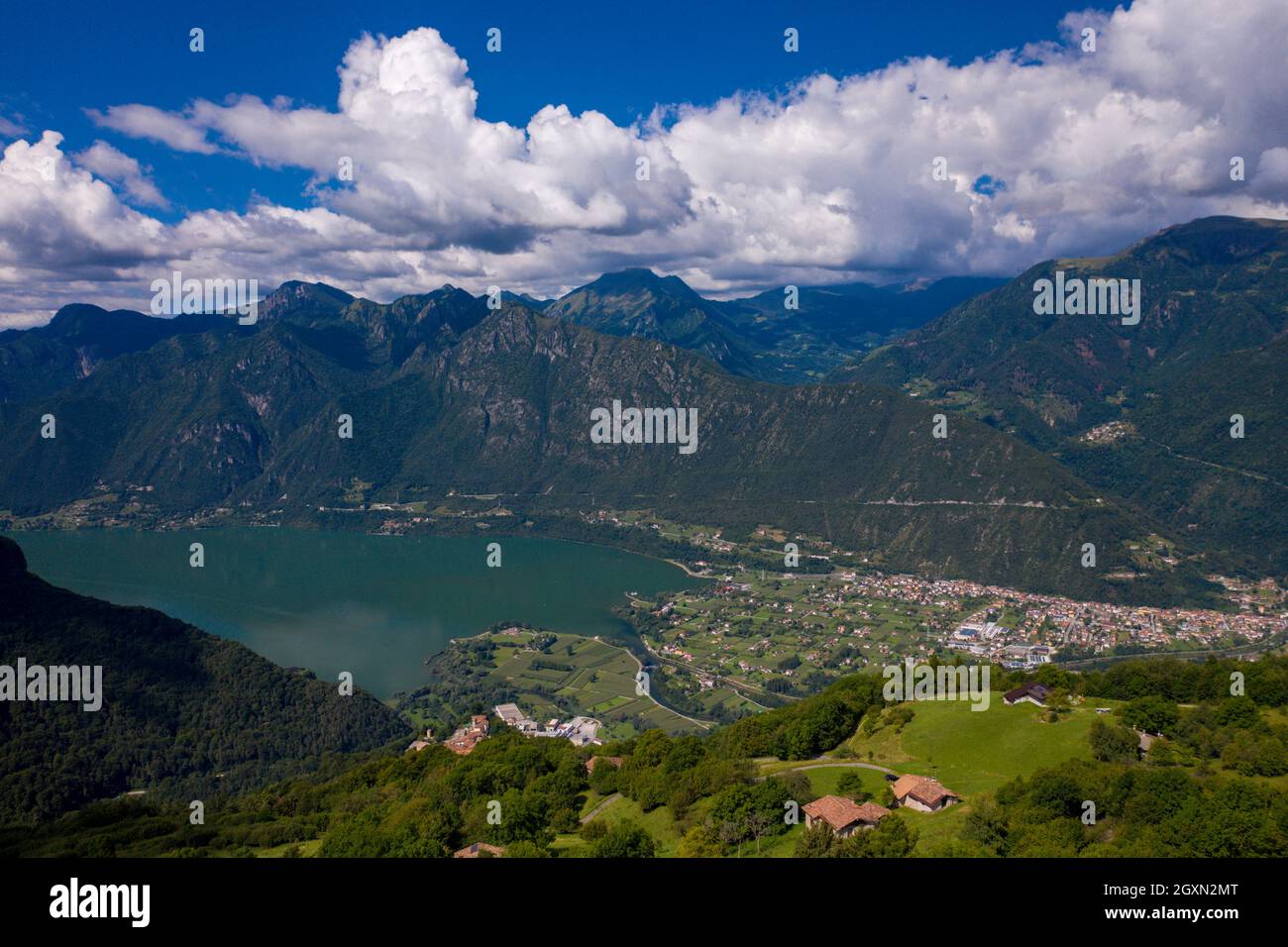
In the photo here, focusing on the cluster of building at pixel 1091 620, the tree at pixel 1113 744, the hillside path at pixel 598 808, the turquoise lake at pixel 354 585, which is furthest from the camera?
the turquoise lake at pixel 354 585

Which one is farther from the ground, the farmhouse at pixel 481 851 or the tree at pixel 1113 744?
the tree at pixel 1113 744

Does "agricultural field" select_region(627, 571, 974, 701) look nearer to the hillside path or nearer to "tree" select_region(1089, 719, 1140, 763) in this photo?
the hillside path

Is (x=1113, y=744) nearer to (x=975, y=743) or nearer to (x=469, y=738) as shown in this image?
(x=975, y=743)

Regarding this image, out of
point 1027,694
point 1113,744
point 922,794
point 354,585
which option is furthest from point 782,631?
point 922,794

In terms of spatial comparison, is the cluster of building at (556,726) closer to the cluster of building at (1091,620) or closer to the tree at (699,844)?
the tree at (699,844)

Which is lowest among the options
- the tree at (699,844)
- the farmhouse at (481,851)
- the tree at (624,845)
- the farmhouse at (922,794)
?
the farmhouse at (481,851)

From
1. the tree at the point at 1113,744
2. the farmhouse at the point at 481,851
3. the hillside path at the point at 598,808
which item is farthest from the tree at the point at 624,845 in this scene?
the tree at the point at 1113,744

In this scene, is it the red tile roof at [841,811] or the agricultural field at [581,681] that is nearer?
the red tile roof at [841,811]

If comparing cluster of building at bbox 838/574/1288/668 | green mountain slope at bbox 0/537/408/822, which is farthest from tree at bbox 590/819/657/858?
cluster of building at bbox 838/574/1288/668
